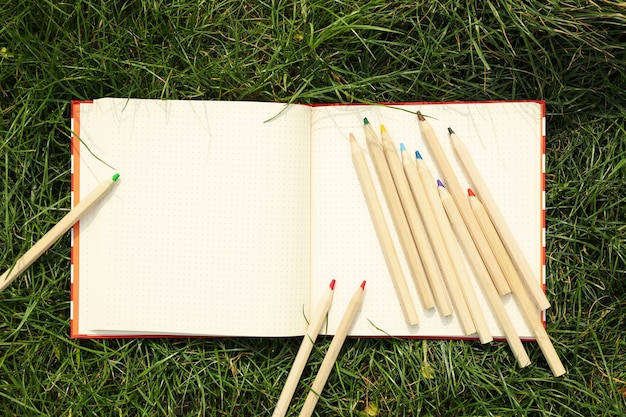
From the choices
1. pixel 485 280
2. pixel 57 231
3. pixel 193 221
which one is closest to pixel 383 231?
pixel 485 280

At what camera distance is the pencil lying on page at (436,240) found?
83cm

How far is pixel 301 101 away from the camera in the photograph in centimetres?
88

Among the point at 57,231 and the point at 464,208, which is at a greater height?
the point at 57,231

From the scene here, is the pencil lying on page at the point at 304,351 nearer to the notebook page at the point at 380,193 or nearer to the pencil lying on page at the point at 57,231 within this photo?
the notebook page at the point at 380,193

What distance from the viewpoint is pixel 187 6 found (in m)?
0.87

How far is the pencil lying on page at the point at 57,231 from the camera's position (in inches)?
32.5

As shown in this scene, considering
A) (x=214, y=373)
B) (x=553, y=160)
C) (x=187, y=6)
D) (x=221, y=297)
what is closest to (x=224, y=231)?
(x=221, y=297)

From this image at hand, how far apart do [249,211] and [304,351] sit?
227 millimetres

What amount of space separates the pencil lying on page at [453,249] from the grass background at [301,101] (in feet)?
0.16

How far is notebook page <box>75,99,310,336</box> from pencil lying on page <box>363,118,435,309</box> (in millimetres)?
103

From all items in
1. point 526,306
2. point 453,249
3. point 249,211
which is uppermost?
point 249,211

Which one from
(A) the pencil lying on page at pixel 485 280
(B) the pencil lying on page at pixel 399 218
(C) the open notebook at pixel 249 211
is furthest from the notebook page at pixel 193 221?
(A) the pencil lying on page at pixel 485 280

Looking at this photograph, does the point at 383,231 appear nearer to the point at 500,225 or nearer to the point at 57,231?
the point at 500,225

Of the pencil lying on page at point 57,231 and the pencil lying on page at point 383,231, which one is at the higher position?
the pencil lying on page at point 57,231
